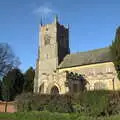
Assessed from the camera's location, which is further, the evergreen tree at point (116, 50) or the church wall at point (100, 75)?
the church wall at point (100, 75)

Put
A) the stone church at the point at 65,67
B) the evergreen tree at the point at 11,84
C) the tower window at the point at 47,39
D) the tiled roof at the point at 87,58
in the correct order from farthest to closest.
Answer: the tower window at the point at 47,39 < the tiled roof at the point at 87,58 < the evergreen tree at the point at 11,84 < the stone church at the point at 65,67

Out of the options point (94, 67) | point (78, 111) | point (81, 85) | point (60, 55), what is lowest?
point (78, 111)

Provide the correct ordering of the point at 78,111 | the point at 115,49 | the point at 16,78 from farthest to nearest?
the point at 16,78, the point at 115,49, the point at 78,111

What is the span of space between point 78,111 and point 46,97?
4302mm

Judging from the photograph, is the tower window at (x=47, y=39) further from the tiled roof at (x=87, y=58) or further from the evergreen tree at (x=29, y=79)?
the evergreen tree at (x=29, y=79)

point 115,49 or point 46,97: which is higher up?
point 115,49

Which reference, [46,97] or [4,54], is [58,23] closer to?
[4,54]

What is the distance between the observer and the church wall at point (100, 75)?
185ft

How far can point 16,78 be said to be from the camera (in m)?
64.8

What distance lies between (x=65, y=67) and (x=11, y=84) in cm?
1309

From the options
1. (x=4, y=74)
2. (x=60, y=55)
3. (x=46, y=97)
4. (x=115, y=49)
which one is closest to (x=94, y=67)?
(x=60, y=55)

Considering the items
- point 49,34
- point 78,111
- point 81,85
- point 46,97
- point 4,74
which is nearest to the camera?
point 78,111

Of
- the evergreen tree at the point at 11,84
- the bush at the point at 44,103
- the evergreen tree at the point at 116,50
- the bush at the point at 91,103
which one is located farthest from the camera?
the evergreen tree at the point at 11,84

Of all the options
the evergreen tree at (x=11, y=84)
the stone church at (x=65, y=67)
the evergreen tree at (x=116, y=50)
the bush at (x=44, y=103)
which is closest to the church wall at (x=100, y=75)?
the stone church at (x=65, y=67)
